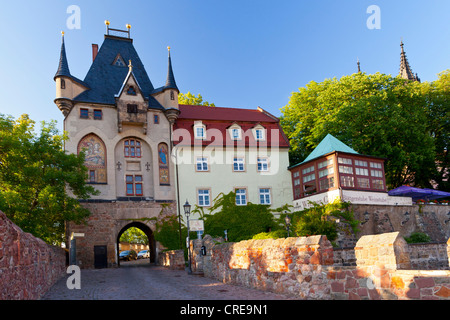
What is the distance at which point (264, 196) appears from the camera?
36.1m

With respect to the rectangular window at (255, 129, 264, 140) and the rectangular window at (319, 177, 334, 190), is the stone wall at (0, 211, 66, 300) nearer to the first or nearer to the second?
the rectangular window at (319, 177, 334, 190)

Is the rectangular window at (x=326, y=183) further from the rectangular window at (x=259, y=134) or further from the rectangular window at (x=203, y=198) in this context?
the rectangular window at (x=203, y=198)

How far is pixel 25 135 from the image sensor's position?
80.2 feet

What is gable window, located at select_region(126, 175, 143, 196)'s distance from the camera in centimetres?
3294

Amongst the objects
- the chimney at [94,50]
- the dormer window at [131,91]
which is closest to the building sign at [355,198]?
the dormer window at [131,91]

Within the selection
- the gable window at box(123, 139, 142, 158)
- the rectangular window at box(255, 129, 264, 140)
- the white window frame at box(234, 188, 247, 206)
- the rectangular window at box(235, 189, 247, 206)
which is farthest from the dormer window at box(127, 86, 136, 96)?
the rectangular window at box(235, 189, 247, 206)

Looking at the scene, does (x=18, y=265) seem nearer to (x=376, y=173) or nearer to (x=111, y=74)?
(x=376, y=173)

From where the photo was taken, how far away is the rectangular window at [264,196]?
35906 mm

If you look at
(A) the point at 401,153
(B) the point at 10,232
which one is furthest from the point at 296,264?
(A) the point at 401,153

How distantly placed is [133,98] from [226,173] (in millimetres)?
9591

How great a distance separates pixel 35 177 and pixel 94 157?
8.28m

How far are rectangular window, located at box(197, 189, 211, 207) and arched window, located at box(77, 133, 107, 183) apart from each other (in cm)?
745

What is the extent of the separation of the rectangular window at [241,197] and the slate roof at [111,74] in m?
9.45

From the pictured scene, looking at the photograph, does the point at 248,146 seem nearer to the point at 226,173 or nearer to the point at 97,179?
the point at 226,173
